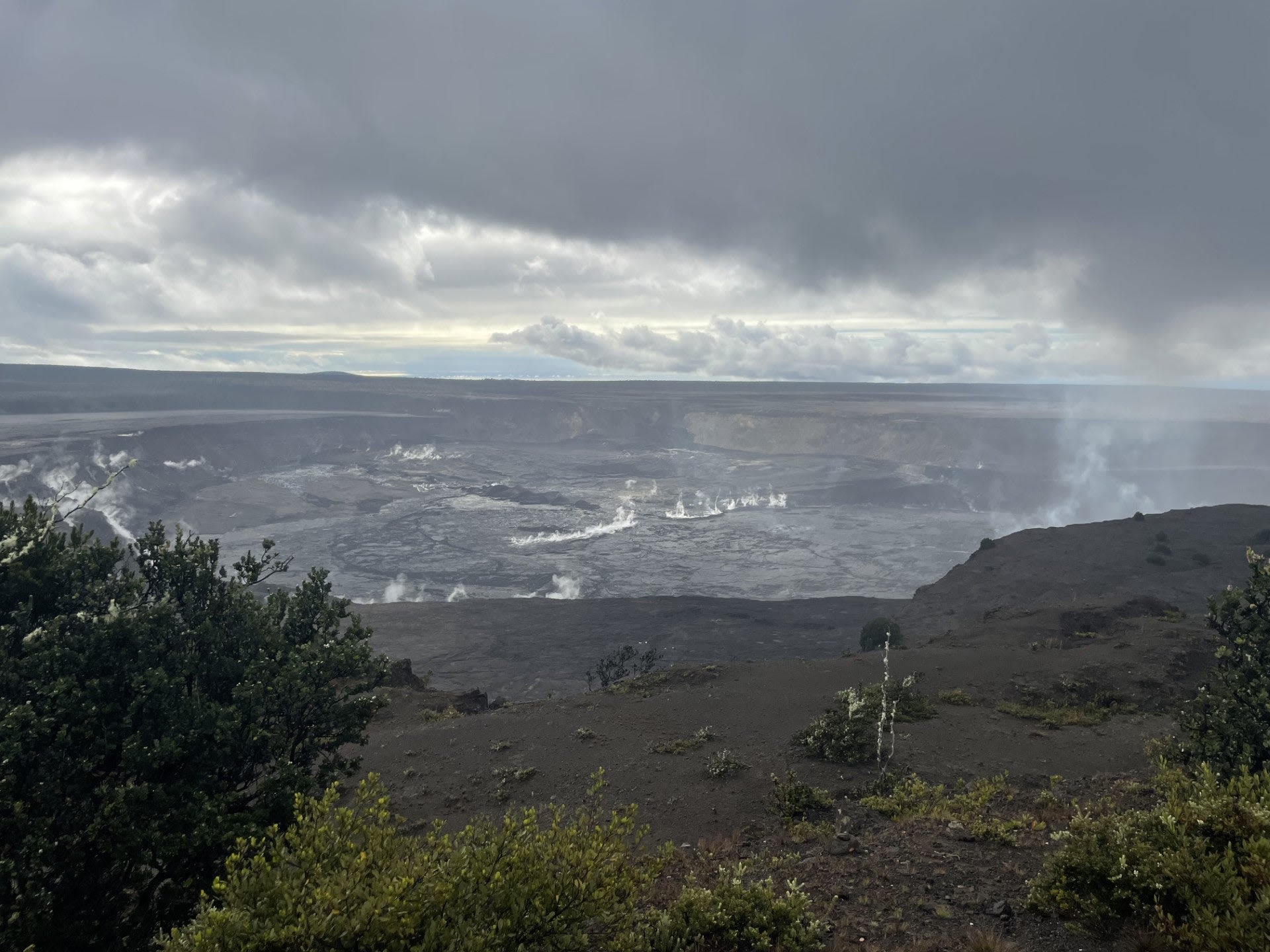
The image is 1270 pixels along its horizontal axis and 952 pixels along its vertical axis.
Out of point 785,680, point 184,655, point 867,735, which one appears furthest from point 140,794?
point 785,680

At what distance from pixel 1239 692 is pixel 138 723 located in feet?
53.7

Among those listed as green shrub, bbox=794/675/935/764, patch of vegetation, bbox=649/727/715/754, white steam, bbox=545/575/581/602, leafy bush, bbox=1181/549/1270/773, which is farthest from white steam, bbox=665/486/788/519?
leafy bush, bbox=1181/549/1270/773

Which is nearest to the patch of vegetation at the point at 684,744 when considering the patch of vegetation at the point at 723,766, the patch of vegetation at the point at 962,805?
the patch of vegetation at the point at 723,766

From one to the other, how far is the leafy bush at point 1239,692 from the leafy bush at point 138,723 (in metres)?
A: 13.5

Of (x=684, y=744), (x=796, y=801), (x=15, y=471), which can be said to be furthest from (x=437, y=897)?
(x=15, y=471)

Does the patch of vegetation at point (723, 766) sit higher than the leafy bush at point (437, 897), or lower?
lower

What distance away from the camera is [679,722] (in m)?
22.5

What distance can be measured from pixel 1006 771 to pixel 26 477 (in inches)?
5039

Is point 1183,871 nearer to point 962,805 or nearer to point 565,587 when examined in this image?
point 962,805

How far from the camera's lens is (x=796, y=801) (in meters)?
14.8

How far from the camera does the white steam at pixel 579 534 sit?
343 ft

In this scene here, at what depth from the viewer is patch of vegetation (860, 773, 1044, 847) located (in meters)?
11.0

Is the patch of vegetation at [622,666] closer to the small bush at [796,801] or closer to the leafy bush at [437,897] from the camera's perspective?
the small bush at [796,801]

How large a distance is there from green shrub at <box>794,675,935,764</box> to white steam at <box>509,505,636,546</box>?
83076mm
